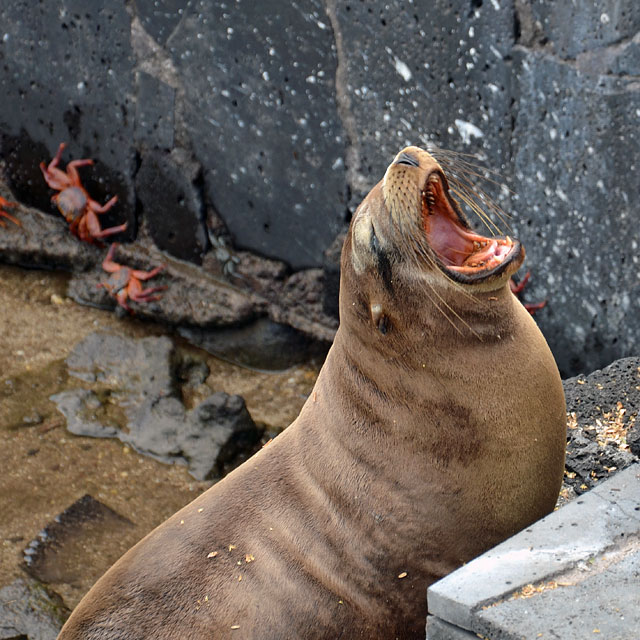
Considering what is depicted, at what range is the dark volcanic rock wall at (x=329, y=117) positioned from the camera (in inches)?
161

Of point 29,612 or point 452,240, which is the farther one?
point 29,612

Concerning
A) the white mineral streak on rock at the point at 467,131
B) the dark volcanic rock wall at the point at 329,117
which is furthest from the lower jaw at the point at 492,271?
the white mineral streak on rock at the point at 467,131

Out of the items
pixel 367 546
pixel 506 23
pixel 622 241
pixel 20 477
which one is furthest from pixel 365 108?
pixel 367 546

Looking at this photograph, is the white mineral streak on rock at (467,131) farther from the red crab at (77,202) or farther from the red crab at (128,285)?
the red crab at (77,202)

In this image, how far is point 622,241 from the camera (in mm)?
4148

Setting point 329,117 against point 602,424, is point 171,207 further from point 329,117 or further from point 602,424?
point 602,424

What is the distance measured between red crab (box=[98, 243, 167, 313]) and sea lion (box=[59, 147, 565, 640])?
3.21 meters

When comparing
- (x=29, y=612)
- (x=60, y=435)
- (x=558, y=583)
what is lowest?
(x=29, y=612)

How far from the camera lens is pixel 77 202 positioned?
20.4 ft

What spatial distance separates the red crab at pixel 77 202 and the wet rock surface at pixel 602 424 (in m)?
3.45

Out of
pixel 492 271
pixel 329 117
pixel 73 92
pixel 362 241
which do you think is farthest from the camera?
pixel 73 92

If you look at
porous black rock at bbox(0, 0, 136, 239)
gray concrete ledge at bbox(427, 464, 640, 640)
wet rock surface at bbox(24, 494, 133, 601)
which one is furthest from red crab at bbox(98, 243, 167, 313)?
gray concrete ledge at bbox(427, 464, 640, 640)

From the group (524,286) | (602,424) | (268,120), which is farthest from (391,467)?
(268,120)

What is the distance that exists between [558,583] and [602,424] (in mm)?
1337
